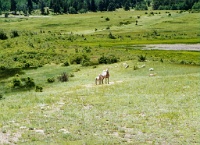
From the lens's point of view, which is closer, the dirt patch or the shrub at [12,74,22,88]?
the shrub at [12,74,22,88]

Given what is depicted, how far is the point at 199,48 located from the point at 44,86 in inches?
2247

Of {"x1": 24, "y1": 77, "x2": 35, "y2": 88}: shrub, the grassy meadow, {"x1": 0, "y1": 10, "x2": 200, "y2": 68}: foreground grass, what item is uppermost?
the grassy meadow

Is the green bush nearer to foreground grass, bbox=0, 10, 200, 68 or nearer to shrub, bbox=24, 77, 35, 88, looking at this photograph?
shrub, bbox=24, 77, 35, 88

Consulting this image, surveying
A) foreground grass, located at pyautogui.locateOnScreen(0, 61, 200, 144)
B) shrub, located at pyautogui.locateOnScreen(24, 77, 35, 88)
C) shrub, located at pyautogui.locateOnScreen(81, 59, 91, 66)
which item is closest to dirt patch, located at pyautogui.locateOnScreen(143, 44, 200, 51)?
shrub, located at pyautogui.locateOnScreen(81, 59, 91, 66)

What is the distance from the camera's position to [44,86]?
53312 mm

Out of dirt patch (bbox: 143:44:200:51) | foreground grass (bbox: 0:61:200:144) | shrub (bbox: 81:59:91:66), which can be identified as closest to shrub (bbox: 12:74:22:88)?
foreground grass (bbox: 0:61:200:144)

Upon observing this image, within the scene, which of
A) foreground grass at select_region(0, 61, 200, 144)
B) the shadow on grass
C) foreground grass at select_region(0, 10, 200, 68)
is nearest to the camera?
foreground grass at select_region(0, 61, 200, 144)

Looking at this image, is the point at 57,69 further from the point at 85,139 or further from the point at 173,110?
the point at 85,139

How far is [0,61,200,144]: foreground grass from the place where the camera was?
82.9ft

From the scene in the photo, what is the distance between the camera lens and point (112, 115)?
30.6m

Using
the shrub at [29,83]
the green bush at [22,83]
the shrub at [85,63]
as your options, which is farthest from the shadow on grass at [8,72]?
the shrub at [85,63]

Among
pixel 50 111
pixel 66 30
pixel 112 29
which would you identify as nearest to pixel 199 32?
pixel 112 29

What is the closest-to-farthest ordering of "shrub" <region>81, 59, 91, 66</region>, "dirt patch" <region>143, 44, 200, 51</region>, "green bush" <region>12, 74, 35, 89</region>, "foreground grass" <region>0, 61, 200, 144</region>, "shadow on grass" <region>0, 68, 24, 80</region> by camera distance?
"foreground grass" <region>0, 61, 200, 144</region> < "green bush" <region>12, 74, 35, 89</region> < "shadow on grass" <region>0, 68, 24, 80</region> < "shrub" <region>81, 59, 91, 66</region> < "dirt patch" <region>143, 44, 200, 51</region>

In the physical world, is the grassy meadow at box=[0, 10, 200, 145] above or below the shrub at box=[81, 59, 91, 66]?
above
